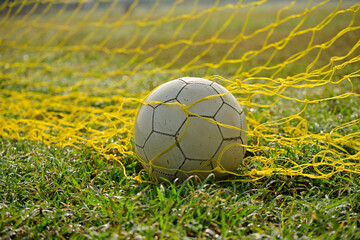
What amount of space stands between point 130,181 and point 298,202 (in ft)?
3.35

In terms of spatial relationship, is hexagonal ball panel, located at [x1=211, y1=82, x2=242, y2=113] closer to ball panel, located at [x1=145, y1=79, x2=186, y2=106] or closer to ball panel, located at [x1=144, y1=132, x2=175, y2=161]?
ball panel, located at [x1=145, y1=79, x2=186, y2=106]

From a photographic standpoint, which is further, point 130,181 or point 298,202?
point 130,181

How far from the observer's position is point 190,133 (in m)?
2.03

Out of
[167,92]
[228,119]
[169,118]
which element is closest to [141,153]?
[169,118]

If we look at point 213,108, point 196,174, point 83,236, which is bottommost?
point 83,236

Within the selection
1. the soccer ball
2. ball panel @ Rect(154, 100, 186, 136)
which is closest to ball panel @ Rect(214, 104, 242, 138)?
the soccer ball

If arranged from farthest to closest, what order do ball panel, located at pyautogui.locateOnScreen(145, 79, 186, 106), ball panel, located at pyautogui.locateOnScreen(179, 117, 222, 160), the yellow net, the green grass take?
the yellow net → ball panel, located at pyautogui.locateOnScreen(145, 79, 186, 106) → ball panel, located at pyautogui.locateOnScreen(179, 117, 222, 160) → the green grass

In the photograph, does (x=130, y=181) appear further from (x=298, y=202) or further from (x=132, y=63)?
(x=132, y=63)

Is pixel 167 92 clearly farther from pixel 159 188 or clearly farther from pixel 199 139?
Answer: pixel 159 188

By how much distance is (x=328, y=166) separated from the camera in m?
2.40

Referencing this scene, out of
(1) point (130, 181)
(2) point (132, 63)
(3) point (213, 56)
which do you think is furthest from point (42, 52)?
(1) point (130, 181)

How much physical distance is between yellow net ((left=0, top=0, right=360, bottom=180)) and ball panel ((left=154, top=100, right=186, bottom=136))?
1.54 feet

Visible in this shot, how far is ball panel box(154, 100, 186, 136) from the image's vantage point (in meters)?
Result: 2.05

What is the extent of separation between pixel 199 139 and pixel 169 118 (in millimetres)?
215
